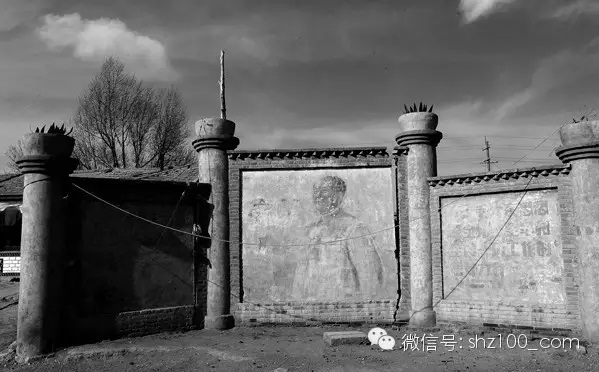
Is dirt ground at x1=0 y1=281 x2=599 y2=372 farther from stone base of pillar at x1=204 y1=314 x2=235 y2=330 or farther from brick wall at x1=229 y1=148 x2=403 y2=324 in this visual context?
brick wall at x1=229 y1=148 x2=403 y2=324

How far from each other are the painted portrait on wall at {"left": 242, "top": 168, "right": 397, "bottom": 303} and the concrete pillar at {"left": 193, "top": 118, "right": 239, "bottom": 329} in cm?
42

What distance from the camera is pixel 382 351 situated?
7.77 meters

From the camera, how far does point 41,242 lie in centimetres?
754

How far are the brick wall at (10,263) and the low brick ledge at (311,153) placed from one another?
12299mm

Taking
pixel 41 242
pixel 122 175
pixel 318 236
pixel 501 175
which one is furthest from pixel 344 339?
pixel 122 175

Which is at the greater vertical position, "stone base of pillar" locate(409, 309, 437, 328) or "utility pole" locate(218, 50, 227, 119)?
"utility pole" locate(218, 50, 227, 119)

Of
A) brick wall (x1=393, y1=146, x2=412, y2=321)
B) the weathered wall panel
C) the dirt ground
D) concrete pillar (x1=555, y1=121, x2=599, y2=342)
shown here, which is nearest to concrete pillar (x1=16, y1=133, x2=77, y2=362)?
the dirt ground

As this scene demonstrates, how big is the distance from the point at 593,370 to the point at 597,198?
2873mm

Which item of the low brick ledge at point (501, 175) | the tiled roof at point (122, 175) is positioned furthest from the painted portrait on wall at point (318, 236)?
the tiled roof at point (122, 175)

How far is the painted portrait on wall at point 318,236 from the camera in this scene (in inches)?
386

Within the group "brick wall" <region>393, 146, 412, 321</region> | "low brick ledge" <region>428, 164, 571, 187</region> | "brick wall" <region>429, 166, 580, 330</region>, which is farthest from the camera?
"brick wall" <region>393, 146, 412, 321</region>

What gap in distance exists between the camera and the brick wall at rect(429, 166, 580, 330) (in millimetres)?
8078

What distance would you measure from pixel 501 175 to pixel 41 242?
8.32 m

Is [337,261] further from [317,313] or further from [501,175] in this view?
[501,175]
